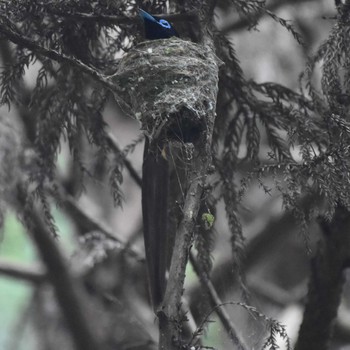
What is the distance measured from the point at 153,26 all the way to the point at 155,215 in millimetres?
927

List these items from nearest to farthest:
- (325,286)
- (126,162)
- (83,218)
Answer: (325,286)
(126,162)
(83,218)

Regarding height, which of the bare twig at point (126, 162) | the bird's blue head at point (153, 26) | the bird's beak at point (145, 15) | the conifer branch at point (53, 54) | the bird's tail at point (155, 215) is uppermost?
the bare twig at point (126, 162)

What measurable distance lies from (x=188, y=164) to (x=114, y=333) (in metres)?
3.95

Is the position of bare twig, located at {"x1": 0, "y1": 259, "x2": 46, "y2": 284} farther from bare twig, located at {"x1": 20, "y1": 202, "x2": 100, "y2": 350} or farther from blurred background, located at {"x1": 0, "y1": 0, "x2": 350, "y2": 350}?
bare twig, located at {"x1": 20, "y1": 202, "x2": 100, "y2": 350}

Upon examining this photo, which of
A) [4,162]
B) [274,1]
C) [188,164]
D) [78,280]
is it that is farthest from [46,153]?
[274,1]

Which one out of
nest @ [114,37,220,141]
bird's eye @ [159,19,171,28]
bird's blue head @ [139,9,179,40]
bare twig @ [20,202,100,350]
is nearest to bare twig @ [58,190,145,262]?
bare twig @ [20,202,100,350]

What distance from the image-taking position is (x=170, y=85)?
14.3 feet

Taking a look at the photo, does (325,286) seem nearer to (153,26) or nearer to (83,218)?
(153,26)

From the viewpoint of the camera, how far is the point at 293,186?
3.89m

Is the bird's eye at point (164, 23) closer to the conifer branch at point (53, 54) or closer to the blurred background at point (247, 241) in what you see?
the conifer branch at point (53, 54)

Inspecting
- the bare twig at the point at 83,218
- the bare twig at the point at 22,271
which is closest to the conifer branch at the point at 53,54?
the bare twig at the point at 83,218

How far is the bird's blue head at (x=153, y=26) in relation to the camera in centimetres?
452

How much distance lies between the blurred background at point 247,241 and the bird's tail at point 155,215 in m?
1.97

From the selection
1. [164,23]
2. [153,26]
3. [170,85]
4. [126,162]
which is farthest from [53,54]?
[126,162]
